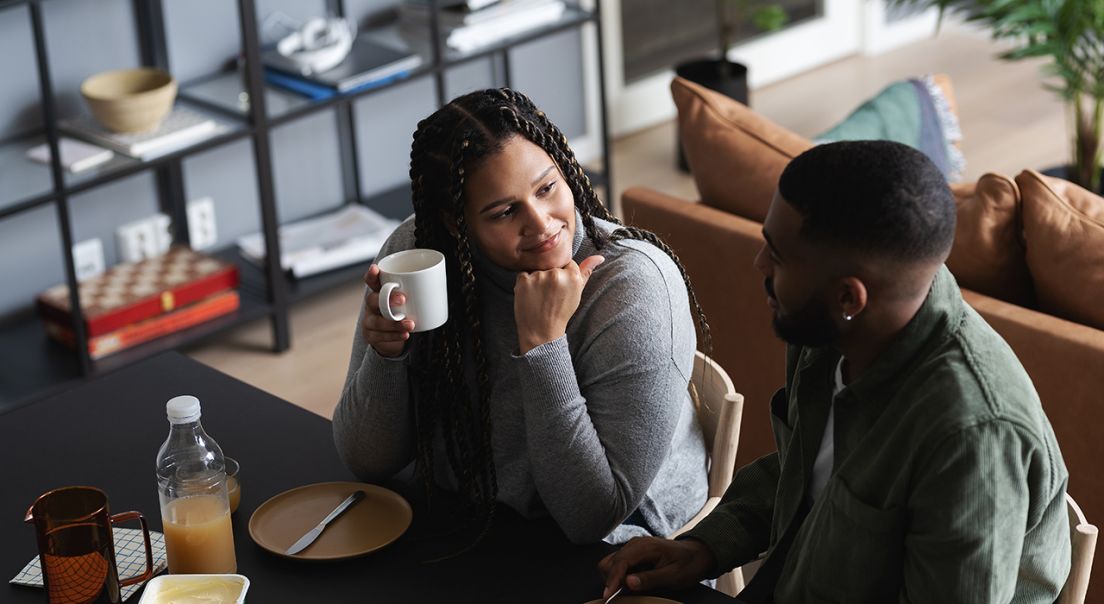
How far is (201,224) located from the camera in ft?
12.1

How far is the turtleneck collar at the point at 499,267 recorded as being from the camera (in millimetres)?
1767

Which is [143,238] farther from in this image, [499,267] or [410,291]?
[410,291]

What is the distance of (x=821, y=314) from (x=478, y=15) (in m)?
2.57

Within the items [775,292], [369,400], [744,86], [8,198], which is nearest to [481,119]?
[369,400]

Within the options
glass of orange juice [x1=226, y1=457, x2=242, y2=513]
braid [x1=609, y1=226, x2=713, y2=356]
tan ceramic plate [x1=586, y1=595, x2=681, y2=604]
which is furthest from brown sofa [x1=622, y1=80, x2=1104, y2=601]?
glass of orange juice [x1=226, y1=457, x2=242, y2=513]

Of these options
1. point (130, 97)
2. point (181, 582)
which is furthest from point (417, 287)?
point (130, 97)

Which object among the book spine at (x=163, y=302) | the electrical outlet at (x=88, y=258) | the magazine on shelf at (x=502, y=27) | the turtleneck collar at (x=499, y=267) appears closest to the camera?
the turtleneck collar at (x=499, y=267)

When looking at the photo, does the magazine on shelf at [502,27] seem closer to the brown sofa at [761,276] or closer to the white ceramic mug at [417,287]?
the brown sofa at [761,276]

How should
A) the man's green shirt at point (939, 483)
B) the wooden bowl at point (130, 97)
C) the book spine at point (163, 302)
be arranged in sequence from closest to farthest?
1. the man's green shirt at point (939, 483)
2. the wooden bowl at point (130, 97)
3. the book spine at point (163, 302)

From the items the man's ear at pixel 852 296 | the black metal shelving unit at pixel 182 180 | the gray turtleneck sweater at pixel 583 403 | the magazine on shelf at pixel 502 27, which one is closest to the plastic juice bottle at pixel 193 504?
the gray turtleneck sweater at pixel 583 403

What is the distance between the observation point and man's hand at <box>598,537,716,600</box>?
4.72 feet

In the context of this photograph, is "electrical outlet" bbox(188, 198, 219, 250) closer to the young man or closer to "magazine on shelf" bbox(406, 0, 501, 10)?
"magazine on shelf" bbox(406, 0, 501, 10)

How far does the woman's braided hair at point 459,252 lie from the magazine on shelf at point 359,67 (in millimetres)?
1771

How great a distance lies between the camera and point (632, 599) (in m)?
1.43
